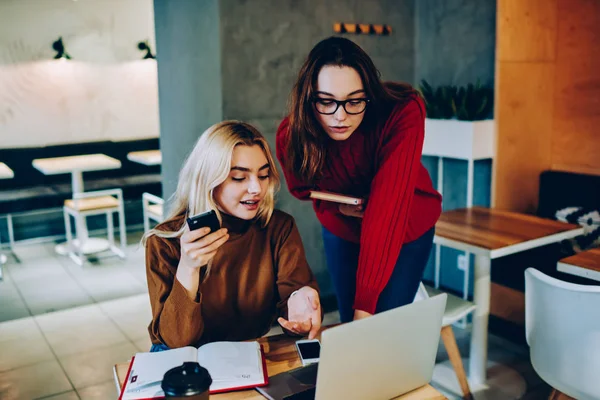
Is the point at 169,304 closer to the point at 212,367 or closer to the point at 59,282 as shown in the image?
the point at 212,367

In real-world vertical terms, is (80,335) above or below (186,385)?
below

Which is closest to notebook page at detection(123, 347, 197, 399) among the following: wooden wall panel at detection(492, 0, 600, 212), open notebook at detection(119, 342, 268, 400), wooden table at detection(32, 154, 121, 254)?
open notebook at detection(119, 342, 268, 400)

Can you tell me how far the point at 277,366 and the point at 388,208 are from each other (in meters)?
0.51

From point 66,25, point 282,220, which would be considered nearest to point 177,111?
point 282,220

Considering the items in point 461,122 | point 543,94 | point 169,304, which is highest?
point 543,94

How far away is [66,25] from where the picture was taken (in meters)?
5.70

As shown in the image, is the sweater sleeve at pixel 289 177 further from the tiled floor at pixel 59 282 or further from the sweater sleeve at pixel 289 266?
the tiled floor at pixel 59 282

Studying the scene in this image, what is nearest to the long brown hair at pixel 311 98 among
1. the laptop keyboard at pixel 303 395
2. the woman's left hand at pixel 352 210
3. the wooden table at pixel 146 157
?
the woman's left hand at pixel 352 210

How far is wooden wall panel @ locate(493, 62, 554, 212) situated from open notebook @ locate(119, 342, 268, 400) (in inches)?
91.6

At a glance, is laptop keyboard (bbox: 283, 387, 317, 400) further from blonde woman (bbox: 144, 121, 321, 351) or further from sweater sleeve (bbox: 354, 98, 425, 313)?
sweater sleeve (bbox: 354, 98, 425, 313)

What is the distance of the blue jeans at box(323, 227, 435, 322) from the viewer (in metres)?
1.86

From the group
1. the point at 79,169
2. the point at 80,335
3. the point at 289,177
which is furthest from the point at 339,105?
the point at 79,169

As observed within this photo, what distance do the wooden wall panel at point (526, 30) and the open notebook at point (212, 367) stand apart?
2438 mm

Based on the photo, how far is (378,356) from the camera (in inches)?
42.1
